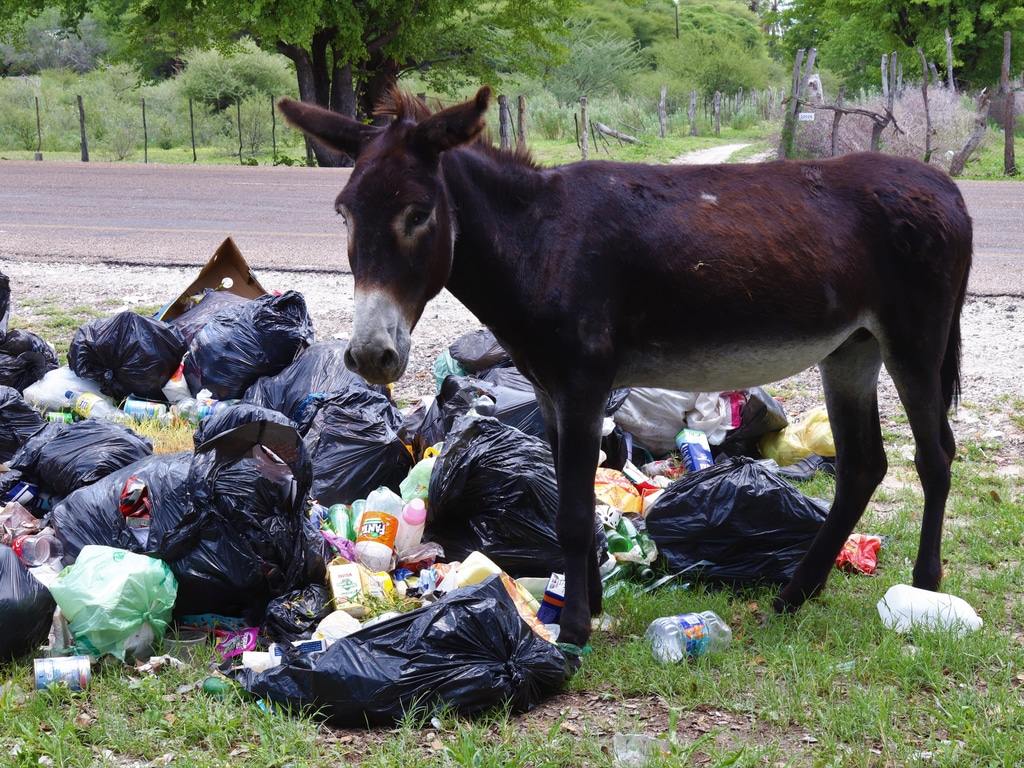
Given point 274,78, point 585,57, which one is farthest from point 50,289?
point 585,57

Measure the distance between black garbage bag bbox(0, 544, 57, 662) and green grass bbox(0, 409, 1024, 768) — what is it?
0.08m

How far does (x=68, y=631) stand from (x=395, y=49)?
19946 millimetres

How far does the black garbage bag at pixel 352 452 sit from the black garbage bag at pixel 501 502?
700 millimetres

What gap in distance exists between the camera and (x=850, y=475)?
13.3 feet

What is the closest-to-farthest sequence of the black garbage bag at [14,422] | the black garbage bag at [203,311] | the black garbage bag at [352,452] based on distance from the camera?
the black garbage bag at [352,452] → the black garbage bag at [14,422] → the black garbage bag at [203,311]

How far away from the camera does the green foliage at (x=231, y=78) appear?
32156 millimetres

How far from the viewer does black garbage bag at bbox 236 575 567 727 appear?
2986 millimetres

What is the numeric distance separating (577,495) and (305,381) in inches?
105

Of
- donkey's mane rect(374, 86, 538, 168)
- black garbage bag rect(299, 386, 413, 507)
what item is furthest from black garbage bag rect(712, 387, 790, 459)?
donkey's mane rect(374, 86, 538, 168)

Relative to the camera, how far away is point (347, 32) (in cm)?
1928

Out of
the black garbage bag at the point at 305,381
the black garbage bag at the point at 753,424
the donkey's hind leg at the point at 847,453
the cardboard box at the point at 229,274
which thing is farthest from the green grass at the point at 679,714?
the cardboard box at the point at 229,274

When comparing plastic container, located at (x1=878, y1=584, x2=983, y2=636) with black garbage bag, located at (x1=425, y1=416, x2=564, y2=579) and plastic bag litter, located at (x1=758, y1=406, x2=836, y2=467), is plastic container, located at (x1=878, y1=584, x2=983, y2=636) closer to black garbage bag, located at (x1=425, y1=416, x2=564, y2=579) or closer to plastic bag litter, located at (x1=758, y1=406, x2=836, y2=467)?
black garbage bag, located at (x1=425, y1=416, x2=564, y2=579)

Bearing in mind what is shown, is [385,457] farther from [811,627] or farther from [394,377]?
[811,627]

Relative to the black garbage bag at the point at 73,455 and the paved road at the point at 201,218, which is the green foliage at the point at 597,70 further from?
the black garbage bag at the point at 73,455
